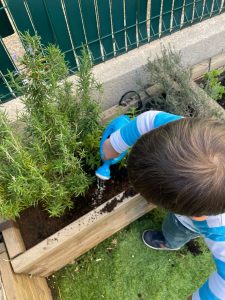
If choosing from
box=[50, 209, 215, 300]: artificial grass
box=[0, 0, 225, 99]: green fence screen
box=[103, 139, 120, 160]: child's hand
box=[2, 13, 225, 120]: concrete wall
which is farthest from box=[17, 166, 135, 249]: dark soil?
box=[0, 0, 225, 99]: green fence screen

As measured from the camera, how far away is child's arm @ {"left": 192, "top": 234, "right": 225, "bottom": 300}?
1.39m

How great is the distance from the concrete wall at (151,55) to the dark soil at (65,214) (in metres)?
0.65

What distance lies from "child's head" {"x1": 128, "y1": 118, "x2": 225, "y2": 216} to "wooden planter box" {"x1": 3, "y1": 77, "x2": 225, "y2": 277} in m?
0.70

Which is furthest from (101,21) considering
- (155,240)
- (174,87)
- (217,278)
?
(217,278)

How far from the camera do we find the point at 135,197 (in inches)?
75.2

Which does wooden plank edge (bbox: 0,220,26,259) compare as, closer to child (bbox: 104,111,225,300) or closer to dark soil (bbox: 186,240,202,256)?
child (bbox: 104,111,225,300)

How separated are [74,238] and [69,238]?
0.05 metres

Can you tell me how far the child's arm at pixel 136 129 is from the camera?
1.54 m

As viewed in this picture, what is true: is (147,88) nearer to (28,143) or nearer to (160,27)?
(160,27)

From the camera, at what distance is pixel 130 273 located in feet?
7.42

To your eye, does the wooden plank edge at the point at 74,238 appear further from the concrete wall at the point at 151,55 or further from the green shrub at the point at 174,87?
the concrete wall at the point at 151,55

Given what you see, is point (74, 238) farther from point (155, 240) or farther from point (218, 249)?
point (218, 249)

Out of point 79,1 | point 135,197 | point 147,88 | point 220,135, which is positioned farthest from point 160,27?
point 220,135

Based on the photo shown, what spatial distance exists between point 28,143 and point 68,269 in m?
1.06
